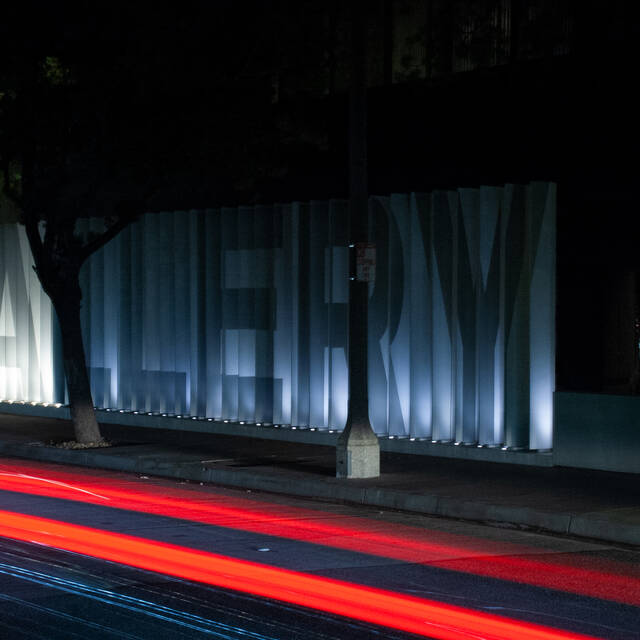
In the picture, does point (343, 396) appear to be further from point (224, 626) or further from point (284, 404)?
point (224, 626)

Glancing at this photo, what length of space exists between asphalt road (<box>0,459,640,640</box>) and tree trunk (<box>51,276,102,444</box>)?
572cm

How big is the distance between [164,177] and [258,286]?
362cm

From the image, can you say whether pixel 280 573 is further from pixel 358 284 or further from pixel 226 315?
pixel 226 315

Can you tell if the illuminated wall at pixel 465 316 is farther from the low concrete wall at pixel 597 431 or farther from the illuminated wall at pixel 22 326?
the illuminated wall at pixel 22 326

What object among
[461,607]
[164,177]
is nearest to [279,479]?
[164,177]

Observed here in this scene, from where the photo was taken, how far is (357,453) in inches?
633

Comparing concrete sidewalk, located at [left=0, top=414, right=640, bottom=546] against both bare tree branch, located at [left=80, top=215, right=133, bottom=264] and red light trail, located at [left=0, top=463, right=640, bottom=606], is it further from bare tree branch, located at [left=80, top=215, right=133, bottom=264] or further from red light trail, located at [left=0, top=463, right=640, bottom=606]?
bare tree branch, located at [left=80, top=215, right=133, bottom=264]

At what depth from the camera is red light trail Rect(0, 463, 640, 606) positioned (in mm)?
10062

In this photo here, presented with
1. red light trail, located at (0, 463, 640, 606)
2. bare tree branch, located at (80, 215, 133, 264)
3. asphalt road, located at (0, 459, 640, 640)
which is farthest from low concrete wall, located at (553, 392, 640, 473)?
bare tree branch, located at (80, 215, 133, 264)

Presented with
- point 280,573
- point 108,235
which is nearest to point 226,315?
point 108,235

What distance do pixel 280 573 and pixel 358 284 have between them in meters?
6.74

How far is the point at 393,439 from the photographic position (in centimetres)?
1981

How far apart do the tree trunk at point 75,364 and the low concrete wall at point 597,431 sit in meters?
7.55

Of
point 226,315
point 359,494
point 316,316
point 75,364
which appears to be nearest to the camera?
point 359,494
